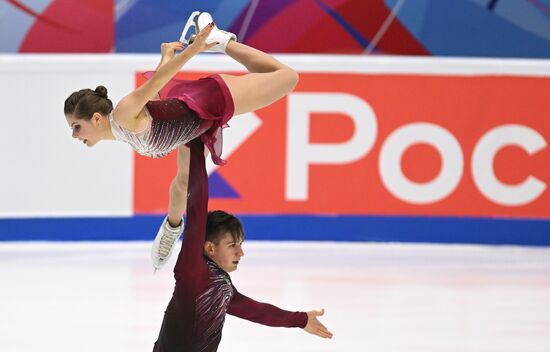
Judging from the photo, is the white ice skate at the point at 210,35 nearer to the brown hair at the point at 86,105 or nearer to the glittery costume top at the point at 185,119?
the glittery costume top at the point at 185,119

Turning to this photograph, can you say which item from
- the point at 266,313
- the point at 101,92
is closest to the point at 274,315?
the point at 266,313

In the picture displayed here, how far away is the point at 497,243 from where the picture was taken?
7680 mm

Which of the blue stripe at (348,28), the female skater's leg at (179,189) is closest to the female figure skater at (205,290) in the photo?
the female skater's leg at (179,189)

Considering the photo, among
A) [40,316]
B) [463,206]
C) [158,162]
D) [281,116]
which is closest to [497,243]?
[463,206]

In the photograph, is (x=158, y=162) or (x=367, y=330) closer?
(x=367, y=330)

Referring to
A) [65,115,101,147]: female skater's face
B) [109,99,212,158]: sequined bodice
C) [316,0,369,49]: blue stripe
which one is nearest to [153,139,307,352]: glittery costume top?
[109,99,212,158]: sequined bodice

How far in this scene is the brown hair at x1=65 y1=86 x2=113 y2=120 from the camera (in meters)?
3.92

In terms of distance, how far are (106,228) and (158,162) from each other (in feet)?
1.86

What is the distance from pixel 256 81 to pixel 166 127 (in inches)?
15.8

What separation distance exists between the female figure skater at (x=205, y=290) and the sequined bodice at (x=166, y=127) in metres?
Result: 0.31

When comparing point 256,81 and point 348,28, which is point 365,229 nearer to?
point 348,28

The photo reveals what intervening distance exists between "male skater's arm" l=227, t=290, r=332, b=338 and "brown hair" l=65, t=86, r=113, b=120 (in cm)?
83

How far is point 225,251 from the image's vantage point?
363 cm

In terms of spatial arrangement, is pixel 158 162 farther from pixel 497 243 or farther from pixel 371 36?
pixel 497 243
